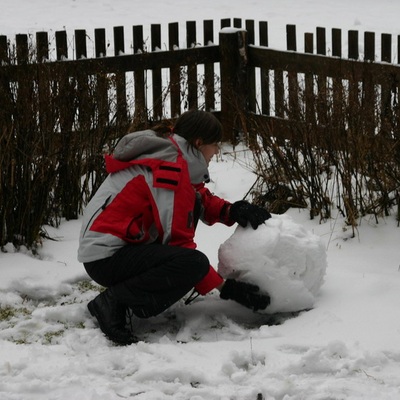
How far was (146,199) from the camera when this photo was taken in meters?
4.24

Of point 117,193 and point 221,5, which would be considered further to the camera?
point 221,5

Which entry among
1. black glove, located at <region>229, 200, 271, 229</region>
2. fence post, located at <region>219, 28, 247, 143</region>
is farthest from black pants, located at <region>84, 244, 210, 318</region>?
fence post, located at <region>219, 28, 247, 143</region>

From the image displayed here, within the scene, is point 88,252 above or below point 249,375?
above

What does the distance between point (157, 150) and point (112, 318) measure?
0.79 m

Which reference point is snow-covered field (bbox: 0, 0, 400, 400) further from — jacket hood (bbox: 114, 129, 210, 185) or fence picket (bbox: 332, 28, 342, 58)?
fence picket (bbox: 332, 28, 342, 58)

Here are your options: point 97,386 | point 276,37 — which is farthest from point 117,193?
point 276,37

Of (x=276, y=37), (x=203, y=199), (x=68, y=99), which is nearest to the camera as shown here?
(x=203, y=199)

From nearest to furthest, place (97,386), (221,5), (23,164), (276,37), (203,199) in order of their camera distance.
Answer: (97,386) → (203,199) → (23,164) → (276,37) → (221,5)

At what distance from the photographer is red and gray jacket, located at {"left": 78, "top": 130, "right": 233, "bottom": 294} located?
4.17m

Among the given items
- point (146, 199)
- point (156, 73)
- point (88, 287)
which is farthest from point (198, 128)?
point (156, 73)

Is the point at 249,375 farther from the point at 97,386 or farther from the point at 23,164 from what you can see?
the point at 23,164

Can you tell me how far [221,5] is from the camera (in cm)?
2031

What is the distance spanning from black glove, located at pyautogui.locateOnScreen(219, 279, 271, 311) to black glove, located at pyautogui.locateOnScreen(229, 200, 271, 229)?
0.29 metres

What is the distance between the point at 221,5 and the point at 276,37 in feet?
12.3
